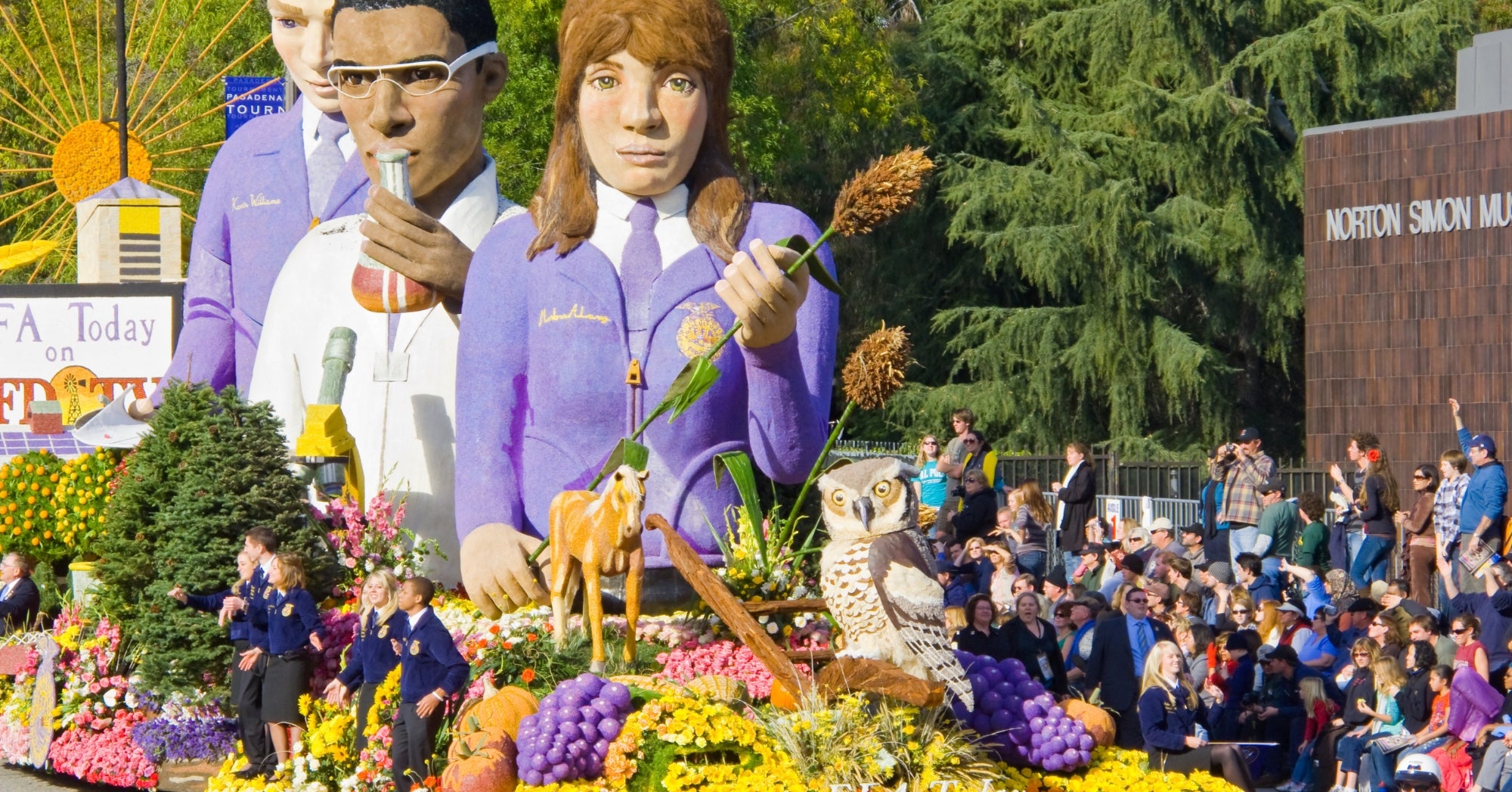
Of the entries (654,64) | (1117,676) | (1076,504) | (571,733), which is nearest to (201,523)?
(654,64)

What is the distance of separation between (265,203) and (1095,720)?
5527 millimetres

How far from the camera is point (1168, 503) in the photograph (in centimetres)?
1816

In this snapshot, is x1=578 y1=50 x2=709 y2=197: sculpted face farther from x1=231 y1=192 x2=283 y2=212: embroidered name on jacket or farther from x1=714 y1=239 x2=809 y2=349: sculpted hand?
x1=231 y1=192 x2=283 y2=212: embroidered name on jacket

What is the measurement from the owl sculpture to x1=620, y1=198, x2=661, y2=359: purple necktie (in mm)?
1937

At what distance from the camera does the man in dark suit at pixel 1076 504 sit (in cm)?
1489

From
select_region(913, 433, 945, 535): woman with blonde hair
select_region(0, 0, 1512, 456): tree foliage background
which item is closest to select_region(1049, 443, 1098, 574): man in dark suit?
select_region(913, 433, 945, 535): woman with blonde hair

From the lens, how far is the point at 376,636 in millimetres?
9031

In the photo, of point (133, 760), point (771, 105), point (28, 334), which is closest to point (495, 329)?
point (133, 760)

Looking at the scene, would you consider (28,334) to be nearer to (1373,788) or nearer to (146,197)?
(146,197)

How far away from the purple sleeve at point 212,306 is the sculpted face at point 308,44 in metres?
0.63

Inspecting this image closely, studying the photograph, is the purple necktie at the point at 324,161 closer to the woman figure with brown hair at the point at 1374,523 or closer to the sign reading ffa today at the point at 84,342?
the sign reading ffa today at the point at 84,342

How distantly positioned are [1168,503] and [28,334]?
9.33m

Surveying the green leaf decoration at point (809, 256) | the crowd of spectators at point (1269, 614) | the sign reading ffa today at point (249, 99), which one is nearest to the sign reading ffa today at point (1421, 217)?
the crowd of spectators at point (1269, 614)

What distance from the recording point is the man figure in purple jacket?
1163cm
